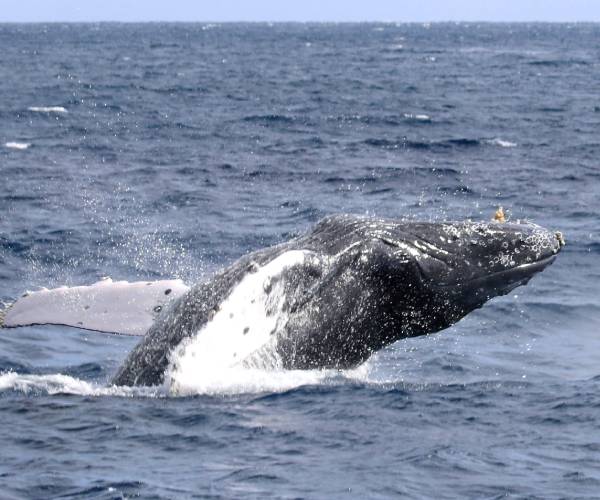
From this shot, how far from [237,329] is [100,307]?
7.06ft

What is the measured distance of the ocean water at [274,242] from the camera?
10.3m

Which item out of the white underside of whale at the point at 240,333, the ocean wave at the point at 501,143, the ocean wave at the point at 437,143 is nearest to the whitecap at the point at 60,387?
the white underside of whale at the point at 240,333

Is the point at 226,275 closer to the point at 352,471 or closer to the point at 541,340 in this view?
the point at 352,471

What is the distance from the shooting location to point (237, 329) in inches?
452

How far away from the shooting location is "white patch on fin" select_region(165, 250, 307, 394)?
11422 mm

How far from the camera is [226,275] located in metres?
11.6

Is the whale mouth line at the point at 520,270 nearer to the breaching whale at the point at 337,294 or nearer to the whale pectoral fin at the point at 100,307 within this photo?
the breaching whale at the point at 337,294

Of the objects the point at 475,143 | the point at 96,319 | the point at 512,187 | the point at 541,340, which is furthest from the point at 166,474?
the point at 475,143

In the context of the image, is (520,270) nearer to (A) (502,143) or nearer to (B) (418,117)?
(A) (502,143)

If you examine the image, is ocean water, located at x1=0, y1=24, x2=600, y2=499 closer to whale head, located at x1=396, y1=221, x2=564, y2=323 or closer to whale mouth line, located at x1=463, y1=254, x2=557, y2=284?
whale head, located at x1=396, y1=221, x2=564, y2=323

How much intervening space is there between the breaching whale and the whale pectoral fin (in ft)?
0.88

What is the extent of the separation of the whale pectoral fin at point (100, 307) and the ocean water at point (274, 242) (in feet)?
2.12

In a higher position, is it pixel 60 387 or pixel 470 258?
pixel 470 258

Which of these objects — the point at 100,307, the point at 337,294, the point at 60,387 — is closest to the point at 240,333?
the point at 337,294
